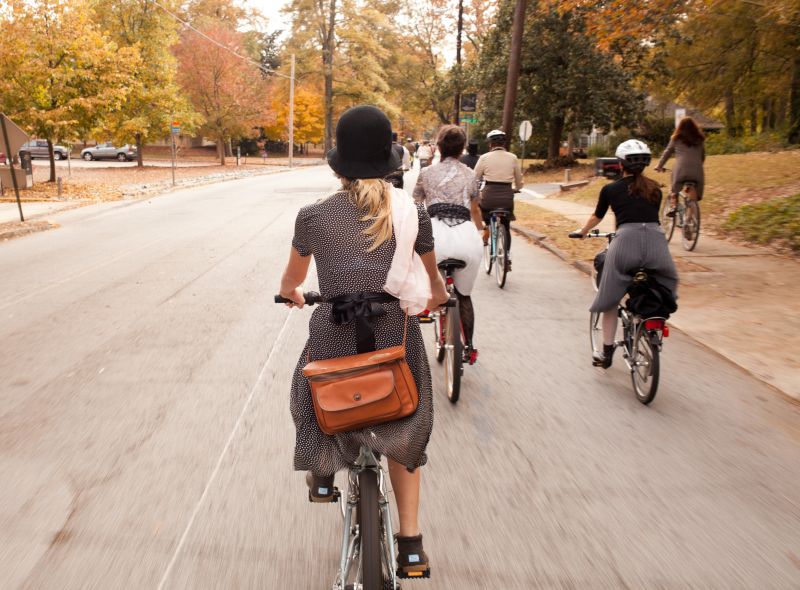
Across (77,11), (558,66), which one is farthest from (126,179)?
(558,66)

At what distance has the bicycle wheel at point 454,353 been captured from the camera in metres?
4.97

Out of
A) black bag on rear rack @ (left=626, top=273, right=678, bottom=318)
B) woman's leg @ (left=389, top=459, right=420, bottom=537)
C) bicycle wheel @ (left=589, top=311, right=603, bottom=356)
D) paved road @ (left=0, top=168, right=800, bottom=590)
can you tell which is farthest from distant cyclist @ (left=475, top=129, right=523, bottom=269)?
woman's leg @ (left=389, top=459, right=420, bottom=537)

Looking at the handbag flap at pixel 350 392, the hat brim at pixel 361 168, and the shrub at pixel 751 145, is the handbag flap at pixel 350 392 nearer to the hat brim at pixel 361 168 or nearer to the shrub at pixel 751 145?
the hat brim at pixel 361 168

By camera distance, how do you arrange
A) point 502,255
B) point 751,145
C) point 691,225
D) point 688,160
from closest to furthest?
point 502,255
point 688,160
point 691,225
point 751,145

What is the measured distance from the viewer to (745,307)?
26.7 ft

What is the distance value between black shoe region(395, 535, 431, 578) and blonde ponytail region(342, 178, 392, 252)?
104 centimetres

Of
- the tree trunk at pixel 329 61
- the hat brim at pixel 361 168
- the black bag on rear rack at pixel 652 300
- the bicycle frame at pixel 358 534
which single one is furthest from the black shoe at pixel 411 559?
the tree trunk at pixel 329 61

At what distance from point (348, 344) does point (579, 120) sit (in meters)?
31.9

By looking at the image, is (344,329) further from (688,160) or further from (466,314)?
(688,160)

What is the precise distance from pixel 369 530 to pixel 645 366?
11.2 feet

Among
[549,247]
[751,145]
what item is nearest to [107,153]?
[751,145]

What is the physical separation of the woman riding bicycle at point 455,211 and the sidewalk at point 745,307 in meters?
2.51

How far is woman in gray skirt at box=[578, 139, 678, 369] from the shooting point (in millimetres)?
5148

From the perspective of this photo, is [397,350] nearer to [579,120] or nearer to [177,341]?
[177,341]
